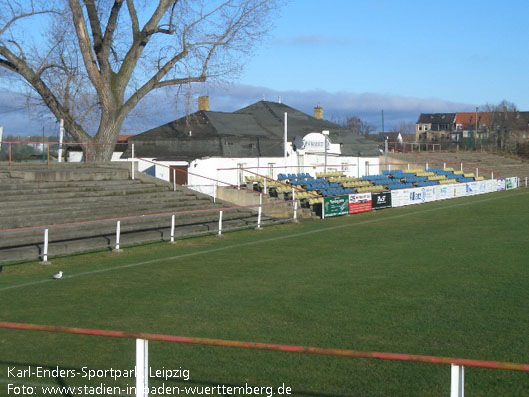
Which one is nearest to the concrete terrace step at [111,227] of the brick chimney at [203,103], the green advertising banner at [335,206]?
the green advertising banner at [335,206]

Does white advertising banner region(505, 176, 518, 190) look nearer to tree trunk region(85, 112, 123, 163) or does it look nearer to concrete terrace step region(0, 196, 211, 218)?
concrete terrace step region(0, 196, 211, 218)

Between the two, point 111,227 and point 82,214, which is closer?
point 111,227

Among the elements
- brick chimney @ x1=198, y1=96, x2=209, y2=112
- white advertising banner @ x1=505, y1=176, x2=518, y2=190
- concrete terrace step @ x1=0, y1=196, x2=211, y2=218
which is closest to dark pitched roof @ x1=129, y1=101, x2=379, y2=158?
brick chimney @ x1=198, y1=96, x2=209, y2=112

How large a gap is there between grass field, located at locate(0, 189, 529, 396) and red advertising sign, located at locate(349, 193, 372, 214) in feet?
37.1

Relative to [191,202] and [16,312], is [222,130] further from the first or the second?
[16,312]

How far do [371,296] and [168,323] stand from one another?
14.1ft

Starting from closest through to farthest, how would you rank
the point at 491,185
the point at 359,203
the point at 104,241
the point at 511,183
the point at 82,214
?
the point at 104,241
the point at 82,214
the point at 359,203
the point at 491,185
the point at 511,183

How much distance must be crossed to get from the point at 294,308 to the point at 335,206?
69.3 feet

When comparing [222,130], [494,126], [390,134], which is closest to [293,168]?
[222,130]

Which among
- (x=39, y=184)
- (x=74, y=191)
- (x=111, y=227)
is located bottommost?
(x=111, y=227)

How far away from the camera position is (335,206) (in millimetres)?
32188

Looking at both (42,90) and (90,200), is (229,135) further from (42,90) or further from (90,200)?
(90,200)

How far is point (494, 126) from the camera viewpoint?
102812mm

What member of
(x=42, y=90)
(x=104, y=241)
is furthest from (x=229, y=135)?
(x=104, y=241)
